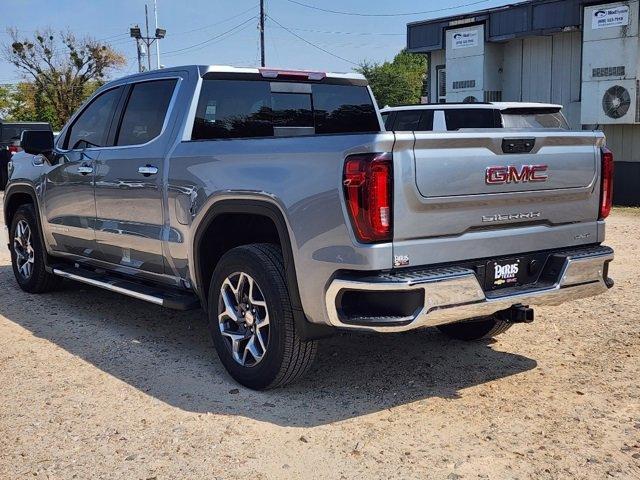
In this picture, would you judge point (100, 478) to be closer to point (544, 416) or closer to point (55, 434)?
point (55, 434)

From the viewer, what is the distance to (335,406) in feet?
13.7

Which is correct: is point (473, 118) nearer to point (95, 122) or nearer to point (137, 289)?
point (95, 122)

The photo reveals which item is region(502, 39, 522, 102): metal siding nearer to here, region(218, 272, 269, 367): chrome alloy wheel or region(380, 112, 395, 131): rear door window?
region(380, 112, 395, 131): rear door window

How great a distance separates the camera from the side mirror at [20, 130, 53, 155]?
627cm

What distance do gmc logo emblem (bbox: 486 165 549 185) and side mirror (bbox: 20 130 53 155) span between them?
13.2 ft

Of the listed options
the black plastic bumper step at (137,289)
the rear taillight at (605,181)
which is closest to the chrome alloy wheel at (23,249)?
the black plastic bumper step at (137,289)

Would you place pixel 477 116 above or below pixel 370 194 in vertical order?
above

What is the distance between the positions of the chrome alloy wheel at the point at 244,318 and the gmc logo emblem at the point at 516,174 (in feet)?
4.71

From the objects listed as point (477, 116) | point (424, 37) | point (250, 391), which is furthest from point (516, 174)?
point (424, 37)

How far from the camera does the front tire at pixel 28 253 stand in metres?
6.79

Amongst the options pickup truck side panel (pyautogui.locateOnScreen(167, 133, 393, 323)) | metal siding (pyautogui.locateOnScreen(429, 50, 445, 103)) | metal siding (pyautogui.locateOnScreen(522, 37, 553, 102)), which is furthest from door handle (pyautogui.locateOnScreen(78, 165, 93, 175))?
metal siding (pyautogui.locateOnScreen(429, 50, 445, 103))

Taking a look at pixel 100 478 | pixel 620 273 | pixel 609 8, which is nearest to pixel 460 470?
pixel 100 478

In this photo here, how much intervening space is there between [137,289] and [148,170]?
2.80 feet

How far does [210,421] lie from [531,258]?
2005 millimetres
